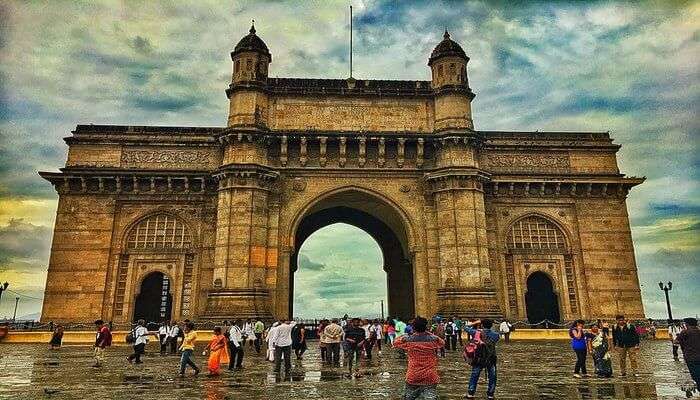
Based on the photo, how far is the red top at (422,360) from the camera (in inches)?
262

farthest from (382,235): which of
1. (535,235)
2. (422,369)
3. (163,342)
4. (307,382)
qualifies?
(422,369)

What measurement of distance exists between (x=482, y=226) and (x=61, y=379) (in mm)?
20339

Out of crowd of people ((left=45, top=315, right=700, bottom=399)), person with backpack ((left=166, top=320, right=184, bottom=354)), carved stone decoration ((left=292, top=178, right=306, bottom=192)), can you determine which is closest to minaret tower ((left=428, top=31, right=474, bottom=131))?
carved stone decoration ((left=292, top=178, right=306, bottom=192))

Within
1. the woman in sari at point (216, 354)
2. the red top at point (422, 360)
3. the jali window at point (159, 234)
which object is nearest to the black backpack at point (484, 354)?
the red top at point (422, 360)

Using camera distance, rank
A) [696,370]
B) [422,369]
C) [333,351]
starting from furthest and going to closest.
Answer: [333,351]
[696,370]
[422,369]

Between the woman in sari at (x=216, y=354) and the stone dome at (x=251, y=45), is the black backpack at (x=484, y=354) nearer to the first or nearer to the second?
the woman in sari at (x=216, y=354)

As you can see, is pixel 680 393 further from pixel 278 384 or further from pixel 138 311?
pixel 138 311

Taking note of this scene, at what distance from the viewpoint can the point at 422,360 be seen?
265 inches

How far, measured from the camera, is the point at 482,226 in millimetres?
26547

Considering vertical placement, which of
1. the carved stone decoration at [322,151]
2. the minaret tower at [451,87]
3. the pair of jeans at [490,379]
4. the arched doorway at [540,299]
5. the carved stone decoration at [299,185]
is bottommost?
the pair of jeans at [490,379]

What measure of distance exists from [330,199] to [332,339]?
46.2 feet

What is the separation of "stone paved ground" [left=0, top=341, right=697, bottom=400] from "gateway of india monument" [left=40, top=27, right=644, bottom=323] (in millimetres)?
9893

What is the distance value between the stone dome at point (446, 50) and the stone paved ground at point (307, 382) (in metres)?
18.5

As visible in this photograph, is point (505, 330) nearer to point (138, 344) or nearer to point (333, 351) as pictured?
point (333, 351)
